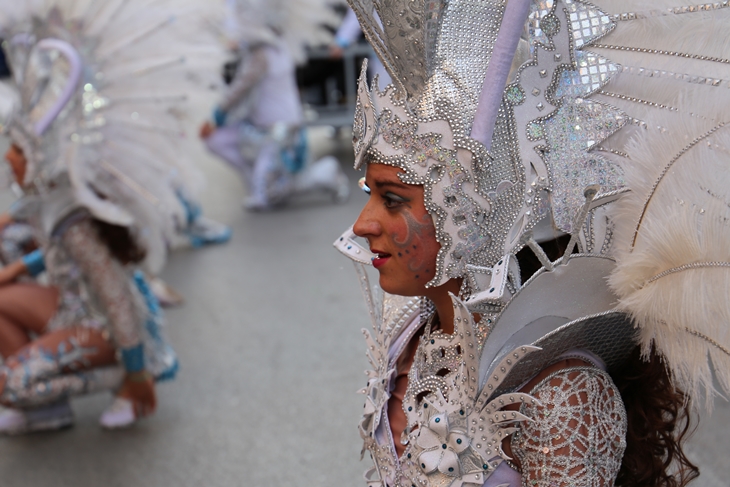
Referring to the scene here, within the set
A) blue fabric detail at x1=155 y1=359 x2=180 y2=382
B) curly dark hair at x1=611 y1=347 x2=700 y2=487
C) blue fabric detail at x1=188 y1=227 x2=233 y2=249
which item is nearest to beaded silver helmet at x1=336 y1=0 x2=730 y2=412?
curly dark hair at x1=611 y1=347 x2=700 y2=487

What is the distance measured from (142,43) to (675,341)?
219cm

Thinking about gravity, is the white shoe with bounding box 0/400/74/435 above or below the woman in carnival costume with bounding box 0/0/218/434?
below

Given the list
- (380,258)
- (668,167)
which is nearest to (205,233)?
(380,258)

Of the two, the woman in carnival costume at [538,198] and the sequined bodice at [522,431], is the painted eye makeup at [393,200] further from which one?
the sequined bodice at [522,431]

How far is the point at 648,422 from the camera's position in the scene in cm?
124

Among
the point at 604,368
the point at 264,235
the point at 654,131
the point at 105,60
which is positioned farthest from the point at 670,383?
the point at 264,235

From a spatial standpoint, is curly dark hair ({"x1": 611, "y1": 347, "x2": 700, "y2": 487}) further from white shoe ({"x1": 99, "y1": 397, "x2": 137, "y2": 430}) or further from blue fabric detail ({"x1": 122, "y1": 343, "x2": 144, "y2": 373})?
white shoe ({"x1": 99, "y1": 397, "x2": 137, "y2": 430})

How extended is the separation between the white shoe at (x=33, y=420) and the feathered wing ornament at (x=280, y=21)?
333cm

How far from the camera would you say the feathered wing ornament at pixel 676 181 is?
0.98 metres

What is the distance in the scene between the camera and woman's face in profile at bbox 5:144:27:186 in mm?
2523

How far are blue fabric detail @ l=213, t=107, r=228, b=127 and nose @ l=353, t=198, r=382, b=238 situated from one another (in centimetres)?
488

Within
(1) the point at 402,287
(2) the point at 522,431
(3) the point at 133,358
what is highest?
(1) the point at 402,287

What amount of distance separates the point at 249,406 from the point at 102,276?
2.75ft

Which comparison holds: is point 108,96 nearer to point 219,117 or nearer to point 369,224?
point 369,224
